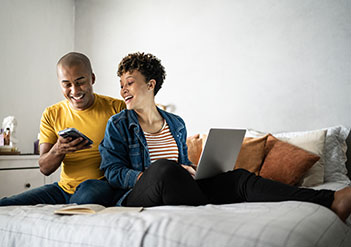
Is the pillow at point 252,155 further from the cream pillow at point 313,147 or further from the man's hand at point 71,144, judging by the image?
the man's hand at point 71,144

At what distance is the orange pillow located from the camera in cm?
244

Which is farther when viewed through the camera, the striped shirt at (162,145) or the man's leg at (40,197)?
the striped shirt at (162,145)

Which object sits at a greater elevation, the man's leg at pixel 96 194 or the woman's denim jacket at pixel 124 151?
the woman's denim jacket at pixel 124 151

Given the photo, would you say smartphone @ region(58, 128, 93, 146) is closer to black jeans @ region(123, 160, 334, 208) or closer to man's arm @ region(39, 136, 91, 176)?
man's arm @ region(39, 136, 91, 176)

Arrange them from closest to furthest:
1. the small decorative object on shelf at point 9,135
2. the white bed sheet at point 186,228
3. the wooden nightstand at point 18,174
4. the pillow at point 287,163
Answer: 1. the white bed sheet at point 186,228
2. the pillow at point 287,163
3. the wooden nightstand at point 18,174
4. the small decorative object on shelf at point 9,135

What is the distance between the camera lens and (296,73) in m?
2.54

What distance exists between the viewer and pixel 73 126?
5.46ft

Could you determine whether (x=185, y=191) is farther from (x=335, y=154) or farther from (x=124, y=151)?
(x=335, y=154)

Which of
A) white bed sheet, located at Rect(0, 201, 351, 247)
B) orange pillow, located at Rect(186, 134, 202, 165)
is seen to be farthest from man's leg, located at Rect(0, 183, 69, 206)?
orange pillow, located at Rect(186, 134, 202, 165)

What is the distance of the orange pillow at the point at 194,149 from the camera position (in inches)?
95.9

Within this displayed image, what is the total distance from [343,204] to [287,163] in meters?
1.02

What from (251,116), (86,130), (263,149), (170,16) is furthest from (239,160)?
(170,16)

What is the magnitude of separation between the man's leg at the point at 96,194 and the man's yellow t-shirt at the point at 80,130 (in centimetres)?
22

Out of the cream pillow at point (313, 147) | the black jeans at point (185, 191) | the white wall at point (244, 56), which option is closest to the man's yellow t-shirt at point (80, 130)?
the black jeans at point (185, 191)
